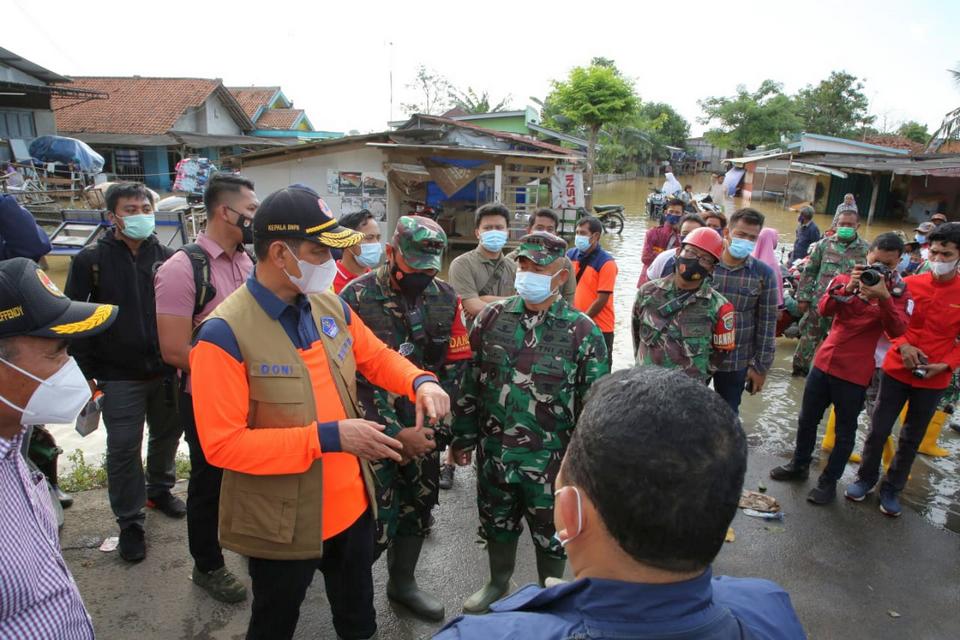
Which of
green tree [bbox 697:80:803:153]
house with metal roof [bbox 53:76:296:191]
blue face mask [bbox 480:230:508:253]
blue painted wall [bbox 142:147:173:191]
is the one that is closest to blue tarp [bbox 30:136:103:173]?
house with metal roof [bbox 53:76:296:191]

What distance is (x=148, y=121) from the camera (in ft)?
80.9

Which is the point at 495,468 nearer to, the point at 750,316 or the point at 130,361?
the point at 130,361

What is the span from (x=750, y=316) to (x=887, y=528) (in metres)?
1.68

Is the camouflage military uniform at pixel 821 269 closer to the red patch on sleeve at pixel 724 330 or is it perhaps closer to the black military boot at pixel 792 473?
the black military boot at pixel 792 473

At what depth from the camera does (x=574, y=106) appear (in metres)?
26.7

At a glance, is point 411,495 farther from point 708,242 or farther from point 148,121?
point 148,121

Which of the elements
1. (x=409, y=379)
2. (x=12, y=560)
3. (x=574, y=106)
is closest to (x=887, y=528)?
(x=409, y=379)

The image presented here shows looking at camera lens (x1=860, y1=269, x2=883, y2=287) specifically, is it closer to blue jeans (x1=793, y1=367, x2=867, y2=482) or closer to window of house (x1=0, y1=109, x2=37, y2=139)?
blue jeans (x1=793, y1=367, x2=867, y2=482)

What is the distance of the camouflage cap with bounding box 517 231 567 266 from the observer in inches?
108

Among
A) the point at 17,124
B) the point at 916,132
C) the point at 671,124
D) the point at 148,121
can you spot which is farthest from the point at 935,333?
the point at 671,124

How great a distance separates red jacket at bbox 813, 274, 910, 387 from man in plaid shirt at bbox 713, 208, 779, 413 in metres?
0.38

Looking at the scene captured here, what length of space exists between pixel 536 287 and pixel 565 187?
45.1 ft

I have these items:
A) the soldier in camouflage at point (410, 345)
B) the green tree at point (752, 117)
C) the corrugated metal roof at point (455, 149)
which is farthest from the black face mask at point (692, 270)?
the green tree at point (752, 117)

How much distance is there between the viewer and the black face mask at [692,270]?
3428mm
